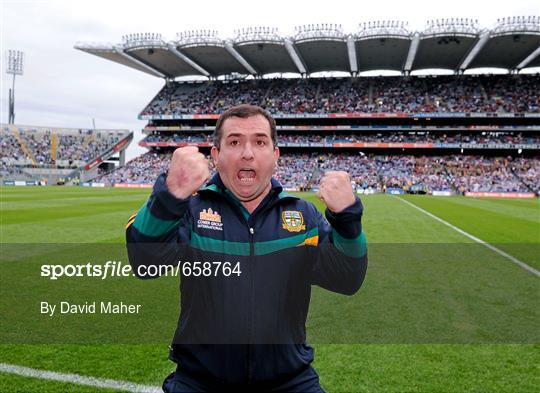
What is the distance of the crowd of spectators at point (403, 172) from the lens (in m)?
47.7

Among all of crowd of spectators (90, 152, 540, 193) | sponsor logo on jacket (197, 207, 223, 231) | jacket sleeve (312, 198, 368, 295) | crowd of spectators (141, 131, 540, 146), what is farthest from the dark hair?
crowd of spectators (141, 131, 540, 146)

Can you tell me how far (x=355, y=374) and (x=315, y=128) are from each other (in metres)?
58.6

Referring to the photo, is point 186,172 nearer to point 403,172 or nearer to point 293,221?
point 293,221

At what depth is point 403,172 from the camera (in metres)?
53.1

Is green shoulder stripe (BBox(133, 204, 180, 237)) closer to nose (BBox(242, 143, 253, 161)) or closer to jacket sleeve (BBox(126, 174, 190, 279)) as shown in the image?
jacket sleeve (BBox(126, 174, 190, 279))

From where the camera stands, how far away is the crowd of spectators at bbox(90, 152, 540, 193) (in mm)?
47656

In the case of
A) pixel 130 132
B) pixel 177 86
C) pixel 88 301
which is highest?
pixel 177 86

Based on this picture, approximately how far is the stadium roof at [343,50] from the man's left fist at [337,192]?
1940 inches

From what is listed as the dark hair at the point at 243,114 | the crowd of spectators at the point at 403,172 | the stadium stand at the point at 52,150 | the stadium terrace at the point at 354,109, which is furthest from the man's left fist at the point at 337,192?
the stadium stand at the point at 52,150

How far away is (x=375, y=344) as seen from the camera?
474 centimetres

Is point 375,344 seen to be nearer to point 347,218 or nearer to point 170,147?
point 347,218

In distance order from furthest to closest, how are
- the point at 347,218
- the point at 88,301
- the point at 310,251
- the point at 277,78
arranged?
1. the point at 277,78
2. the point at 88,301
3. the point at 310,251
4. the point at 347,218

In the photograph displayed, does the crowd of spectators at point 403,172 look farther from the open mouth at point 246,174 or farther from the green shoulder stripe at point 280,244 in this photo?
the open mouth at point 246,174

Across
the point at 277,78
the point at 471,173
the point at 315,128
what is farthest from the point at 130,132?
the point at 471,173
